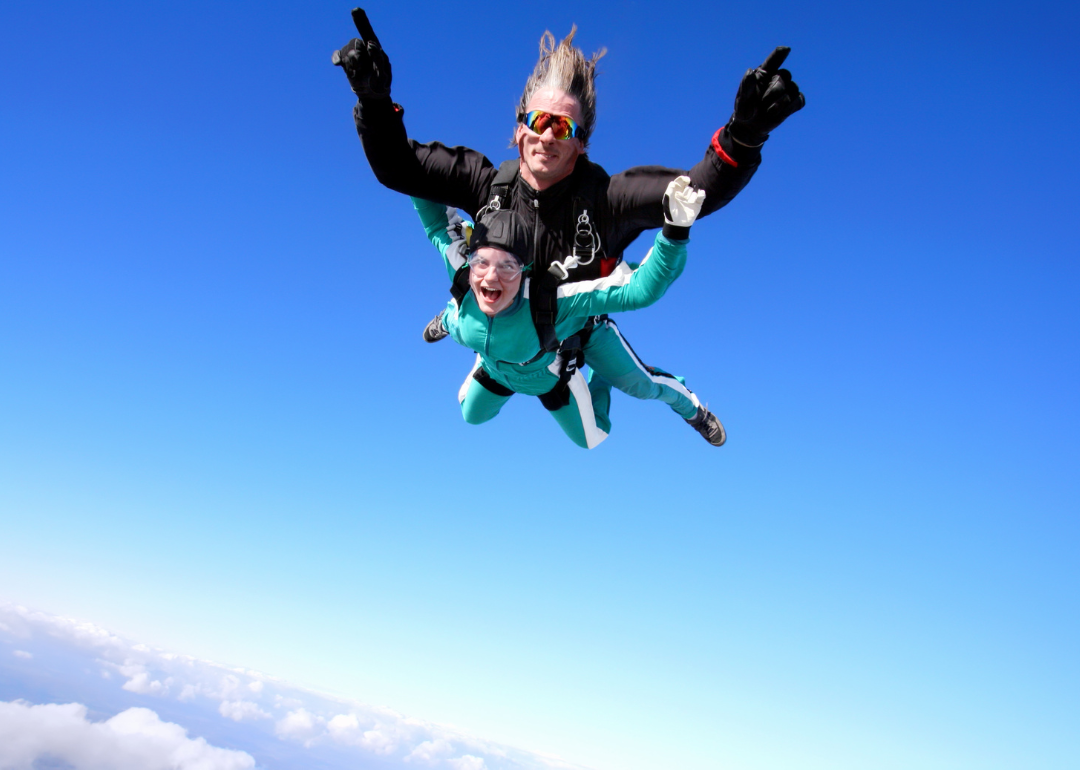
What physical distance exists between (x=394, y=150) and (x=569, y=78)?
1181 millimetres

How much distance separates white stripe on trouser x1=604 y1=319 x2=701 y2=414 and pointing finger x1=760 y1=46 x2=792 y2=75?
7.89 ft

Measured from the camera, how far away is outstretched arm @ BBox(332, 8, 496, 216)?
3479 millimetres

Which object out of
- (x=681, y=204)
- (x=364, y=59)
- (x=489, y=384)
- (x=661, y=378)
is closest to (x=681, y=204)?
(x=681, y=204)

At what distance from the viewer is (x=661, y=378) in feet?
19.7

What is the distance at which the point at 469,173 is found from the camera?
4.07 m

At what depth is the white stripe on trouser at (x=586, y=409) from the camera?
5484 millimetres

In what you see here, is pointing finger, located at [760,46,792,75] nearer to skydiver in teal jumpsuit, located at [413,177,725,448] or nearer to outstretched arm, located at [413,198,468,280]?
skydiver in teal jumpsuit, located at [413,177,725,448]

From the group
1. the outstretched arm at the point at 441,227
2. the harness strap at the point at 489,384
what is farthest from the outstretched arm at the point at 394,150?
the harness strap at the point at 489,384

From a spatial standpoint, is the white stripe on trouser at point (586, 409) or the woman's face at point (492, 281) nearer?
the woman's face at point (492, 281)

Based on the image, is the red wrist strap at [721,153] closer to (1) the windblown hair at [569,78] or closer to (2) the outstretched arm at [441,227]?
(1) the windblown hair at [569,78]

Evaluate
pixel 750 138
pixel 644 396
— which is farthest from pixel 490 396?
pixel 750 138

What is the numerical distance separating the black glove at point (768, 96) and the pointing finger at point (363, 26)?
193 centimetres

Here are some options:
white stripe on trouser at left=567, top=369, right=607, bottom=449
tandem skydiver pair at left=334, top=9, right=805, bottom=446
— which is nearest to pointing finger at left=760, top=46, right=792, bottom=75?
tandem skydiver pair at left=334, top=9, right=805, bottom=446

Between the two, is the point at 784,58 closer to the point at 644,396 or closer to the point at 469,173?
the point at 469,173
